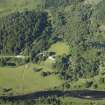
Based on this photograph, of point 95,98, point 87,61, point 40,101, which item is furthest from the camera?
point 87,61

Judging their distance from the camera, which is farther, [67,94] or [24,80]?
[24,80]

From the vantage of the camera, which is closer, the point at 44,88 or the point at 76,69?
the point at 44,88

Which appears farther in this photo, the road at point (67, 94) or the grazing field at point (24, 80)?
the grazing field at point (24, 80)

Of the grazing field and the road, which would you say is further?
the grazing field

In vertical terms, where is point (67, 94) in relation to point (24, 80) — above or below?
below

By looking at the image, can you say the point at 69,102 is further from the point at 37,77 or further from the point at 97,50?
the point at 97,50

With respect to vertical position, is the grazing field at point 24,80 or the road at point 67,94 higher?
the grazing field at point 24,80

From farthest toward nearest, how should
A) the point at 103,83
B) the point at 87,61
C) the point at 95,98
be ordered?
the point at 87,61 < the point at 103,83 < the point at 95,98

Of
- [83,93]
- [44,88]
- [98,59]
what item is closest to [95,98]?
[83,93]
